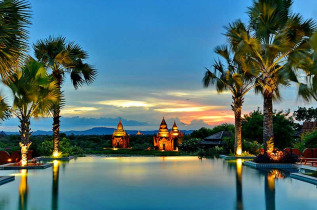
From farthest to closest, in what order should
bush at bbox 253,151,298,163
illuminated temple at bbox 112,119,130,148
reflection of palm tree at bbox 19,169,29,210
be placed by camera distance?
1. illuminated temple at bbox 112,119,130,148
2. bush at bbox 253,151,298,163
3. reflection of palm tree at bbox 19,169,29,210

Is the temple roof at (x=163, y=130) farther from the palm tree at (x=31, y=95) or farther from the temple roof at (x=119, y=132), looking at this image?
the palm tree at (x=31, y=95)

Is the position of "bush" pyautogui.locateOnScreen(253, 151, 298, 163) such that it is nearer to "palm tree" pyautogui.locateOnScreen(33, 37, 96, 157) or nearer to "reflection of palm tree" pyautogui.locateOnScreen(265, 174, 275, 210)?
"reflection of palm tree" pyautogui.locateOnScreen(265, 174, 275, 210)

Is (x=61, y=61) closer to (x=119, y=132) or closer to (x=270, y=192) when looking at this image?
(x=270, y=192)

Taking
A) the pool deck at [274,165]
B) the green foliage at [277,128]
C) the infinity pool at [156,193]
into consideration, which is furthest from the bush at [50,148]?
the green foliage at [277,128]

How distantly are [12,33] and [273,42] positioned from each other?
11.9 metres

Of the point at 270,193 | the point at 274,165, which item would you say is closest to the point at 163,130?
the point at 274,165

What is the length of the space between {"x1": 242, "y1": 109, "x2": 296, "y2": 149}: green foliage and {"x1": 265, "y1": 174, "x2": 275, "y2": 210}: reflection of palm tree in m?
27.2

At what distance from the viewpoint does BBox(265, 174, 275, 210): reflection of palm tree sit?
7.08m

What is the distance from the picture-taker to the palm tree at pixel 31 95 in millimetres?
13837

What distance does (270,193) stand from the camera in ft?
27.8

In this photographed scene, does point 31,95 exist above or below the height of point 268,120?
above

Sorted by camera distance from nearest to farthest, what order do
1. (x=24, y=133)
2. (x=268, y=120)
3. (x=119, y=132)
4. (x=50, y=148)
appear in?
(x=24, y=133), (x=268, y=120), (x=50, y=148), (x=119, y=132)

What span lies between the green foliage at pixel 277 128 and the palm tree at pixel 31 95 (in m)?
27.3

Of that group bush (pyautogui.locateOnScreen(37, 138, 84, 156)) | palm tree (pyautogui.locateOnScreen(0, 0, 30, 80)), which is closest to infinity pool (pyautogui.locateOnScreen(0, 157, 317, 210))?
palm tree (pyautogui.locateOnScreen(0, 0, 30, 80))
